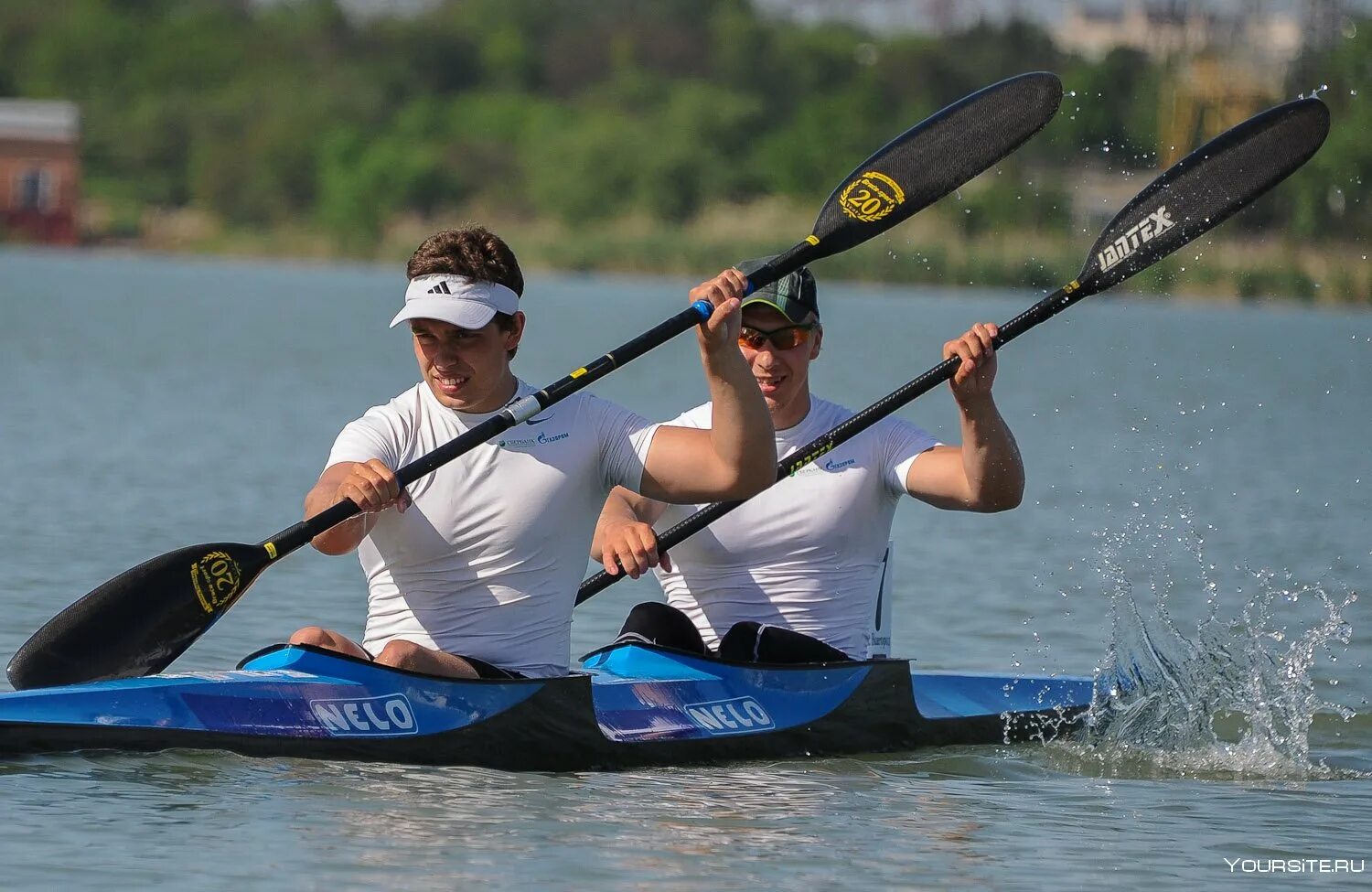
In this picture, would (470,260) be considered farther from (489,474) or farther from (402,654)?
(402,654)

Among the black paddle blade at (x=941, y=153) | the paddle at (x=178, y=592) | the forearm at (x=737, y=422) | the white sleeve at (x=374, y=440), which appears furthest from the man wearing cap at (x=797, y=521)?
the forearm at (x=737, y=422)

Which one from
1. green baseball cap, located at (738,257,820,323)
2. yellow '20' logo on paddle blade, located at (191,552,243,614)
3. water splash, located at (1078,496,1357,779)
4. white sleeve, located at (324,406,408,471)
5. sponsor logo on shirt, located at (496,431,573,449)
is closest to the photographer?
white sleeve, located at (324,406,408,471)

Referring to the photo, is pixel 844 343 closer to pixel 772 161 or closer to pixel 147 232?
pixel 772 161

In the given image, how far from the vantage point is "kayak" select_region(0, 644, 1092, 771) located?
618 cm

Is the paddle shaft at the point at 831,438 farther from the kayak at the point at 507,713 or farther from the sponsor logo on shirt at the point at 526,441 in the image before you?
the sponsor logo on shirt at the point at 526,441

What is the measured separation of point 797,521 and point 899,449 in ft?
1.38

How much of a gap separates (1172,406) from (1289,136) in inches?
771

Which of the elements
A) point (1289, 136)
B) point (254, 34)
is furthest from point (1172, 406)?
point (254, 34)

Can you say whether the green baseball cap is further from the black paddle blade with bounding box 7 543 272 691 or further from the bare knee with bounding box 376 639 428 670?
the black paddle blade with bounding box 7 543 272 691

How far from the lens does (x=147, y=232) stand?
72.5 m

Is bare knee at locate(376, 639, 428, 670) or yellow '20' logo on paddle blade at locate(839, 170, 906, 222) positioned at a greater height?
yellow '20' logo on paddle blade at locate(839, 170, 906, 222)
